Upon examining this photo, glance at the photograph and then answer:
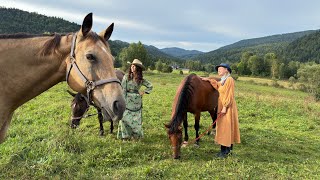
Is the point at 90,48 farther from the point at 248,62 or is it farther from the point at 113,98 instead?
the point at 248,62

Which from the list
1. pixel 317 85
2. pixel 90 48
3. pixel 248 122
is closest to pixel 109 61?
pixel 90 48

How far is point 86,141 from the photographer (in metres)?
6.29

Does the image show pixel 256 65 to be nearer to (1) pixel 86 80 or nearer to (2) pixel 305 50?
(1) pixel 86 80

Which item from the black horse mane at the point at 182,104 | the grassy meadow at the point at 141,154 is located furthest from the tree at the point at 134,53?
the black horse mane at the point at 182,104

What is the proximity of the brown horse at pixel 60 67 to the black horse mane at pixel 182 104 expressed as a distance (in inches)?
146

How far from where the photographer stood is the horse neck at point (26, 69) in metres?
2.69

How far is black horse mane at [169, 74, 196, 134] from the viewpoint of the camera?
20.3ft

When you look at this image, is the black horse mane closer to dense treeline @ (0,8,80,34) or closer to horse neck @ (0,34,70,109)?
horse neck @ (0,34,70,109)

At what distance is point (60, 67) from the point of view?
2.71 metres

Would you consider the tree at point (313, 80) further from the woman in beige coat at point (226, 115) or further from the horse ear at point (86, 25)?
the horse ear at point (86, 25)

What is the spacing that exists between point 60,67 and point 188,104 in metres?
4.54

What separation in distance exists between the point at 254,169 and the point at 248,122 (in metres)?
5.56

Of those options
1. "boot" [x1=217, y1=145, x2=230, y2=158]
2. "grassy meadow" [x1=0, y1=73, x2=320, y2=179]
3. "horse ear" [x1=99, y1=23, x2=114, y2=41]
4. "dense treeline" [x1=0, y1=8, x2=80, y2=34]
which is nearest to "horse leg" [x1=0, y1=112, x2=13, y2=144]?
"horse ear" [x1=99, y1=23, x2=114, y2=41]

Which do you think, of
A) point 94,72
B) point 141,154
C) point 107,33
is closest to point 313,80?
point 141,154
